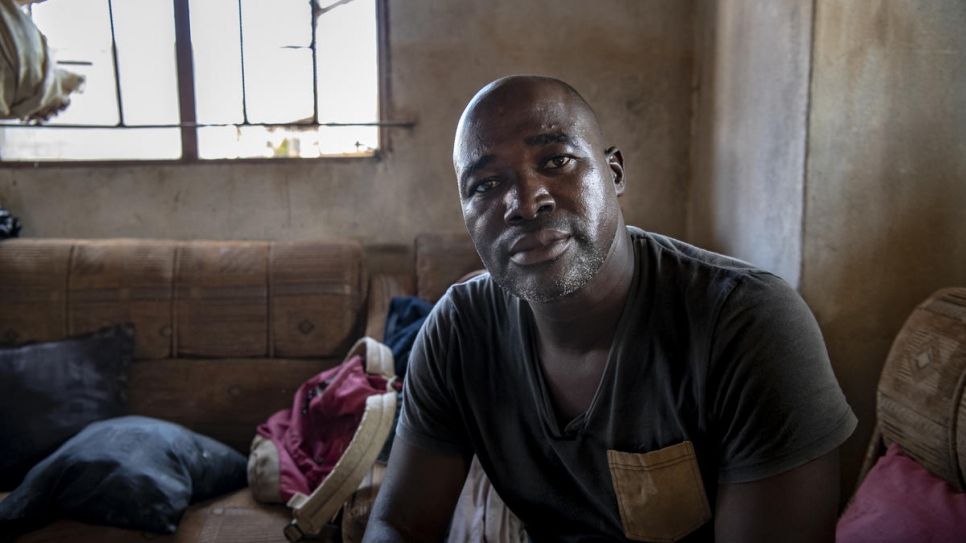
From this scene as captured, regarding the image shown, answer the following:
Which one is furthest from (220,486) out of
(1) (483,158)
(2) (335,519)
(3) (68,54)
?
(3) (68,54)

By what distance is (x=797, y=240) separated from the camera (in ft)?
6.05

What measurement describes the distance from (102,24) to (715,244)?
9.09 feet

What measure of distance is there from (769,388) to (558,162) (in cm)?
45

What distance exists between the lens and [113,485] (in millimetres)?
1636

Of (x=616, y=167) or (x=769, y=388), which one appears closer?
(x=769, y=388)

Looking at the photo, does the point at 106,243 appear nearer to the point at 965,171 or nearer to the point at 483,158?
the point at 483,158

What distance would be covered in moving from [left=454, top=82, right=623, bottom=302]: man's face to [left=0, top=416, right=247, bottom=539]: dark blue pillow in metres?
1.18

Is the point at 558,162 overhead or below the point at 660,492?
overhead

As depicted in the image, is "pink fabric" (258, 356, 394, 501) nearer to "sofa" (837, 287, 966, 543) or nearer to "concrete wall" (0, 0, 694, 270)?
"concrete wall" (0, 0, 694, 270)

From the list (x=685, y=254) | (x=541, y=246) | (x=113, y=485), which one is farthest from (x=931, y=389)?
(x=113, y=485)

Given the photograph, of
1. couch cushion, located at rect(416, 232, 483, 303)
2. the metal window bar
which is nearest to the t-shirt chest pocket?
couch cushion, located at rect(416, 232, 483, 303)

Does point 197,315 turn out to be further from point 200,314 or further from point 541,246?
point 541,246

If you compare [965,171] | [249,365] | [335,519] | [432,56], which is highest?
[432,56]

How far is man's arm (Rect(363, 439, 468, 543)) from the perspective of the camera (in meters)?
1.10
